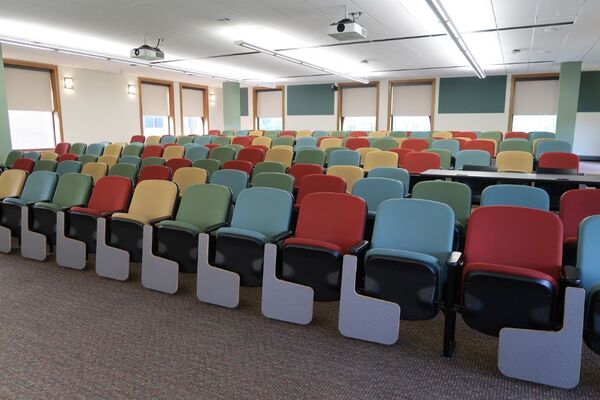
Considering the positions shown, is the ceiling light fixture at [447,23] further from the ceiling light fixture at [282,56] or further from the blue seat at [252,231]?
the ceiling light fixture at [282,56]

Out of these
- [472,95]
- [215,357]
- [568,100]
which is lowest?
[215,357]

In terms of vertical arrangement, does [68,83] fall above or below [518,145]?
above

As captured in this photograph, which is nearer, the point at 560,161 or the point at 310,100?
the point at 560,161

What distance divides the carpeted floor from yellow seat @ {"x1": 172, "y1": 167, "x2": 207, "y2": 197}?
1894mm

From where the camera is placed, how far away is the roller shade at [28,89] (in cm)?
1198

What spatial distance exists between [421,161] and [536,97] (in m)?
11.8

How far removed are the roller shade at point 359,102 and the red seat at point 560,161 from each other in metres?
11.7

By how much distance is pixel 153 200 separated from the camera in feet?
13.8

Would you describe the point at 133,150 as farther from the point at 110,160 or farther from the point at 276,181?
the point at 276,181

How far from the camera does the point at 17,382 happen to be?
2.39 m

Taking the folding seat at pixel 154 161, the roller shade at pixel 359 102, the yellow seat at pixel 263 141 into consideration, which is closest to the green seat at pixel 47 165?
the folding seat at pixel 154 161

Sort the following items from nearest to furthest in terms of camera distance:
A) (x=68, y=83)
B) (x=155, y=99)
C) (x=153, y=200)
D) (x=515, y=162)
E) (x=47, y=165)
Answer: (x=153, y=200) → (x=515, y=162) → (x=47, y=165) → (x=68, y=83) → (x=155, y=99)

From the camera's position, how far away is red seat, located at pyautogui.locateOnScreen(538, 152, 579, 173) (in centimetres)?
630

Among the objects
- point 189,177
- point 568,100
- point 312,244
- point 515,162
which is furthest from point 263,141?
point 568,100
